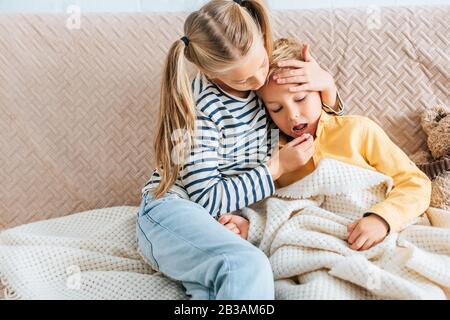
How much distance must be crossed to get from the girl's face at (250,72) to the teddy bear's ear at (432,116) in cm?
42

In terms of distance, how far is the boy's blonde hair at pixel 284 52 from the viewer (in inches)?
49.4

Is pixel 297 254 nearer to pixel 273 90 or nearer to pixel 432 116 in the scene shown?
pixel 273 90

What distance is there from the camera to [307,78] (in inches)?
49.9

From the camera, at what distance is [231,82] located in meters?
1.21

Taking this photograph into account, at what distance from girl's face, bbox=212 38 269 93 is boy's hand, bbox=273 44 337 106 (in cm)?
5

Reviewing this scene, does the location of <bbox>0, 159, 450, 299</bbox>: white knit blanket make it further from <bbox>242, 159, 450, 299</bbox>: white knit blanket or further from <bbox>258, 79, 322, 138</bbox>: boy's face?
<bbox>258, 79, 322, 138</bbox>: boy's face

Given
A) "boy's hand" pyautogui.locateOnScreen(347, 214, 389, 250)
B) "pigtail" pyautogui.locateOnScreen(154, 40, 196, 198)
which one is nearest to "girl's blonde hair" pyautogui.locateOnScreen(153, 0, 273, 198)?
"pigtail" pyautogui.locateOnScreen(154, 40, 196, 198)

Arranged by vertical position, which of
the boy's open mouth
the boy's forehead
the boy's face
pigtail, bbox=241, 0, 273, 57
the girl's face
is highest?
pigtail, bbox=241, 0, 273, 57

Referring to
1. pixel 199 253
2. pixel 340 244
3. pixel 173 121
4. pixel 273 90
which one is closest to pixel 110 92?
pixel 173 121

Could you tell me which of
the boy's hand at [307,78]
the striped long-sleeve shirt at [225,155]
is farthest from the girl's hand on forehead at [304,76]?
the striped long-sleeve shirt at [225,155]

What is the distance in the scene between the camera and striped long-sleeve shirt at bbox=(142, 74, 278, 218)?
122 cm

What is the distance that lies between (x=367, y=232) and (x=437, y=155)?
330 mm

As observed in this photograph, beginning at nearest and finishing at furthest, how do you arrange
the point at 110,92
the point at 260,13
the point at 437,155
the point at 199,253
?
1. the point at 199,253
2. the point at 260,13
3. the point at 437,155
4. the point at 110,92

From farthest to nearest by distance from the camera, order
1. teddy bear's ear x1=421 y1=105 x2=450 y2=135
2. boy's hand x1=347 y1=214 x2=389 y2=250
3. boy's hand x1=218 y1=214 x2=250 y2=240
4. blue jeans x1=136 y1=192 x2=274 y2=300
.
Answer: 1. teddy bear's ear x1=421 y1=105 x2=450 y2=135
2. boy's hand x1=218 y1=214 x2=250 y2=240
3. boy's hand x1=347 y1=214 x2=389 y2=250
4. blue jeans x1=136 y1=192 x2=274 y2=300
